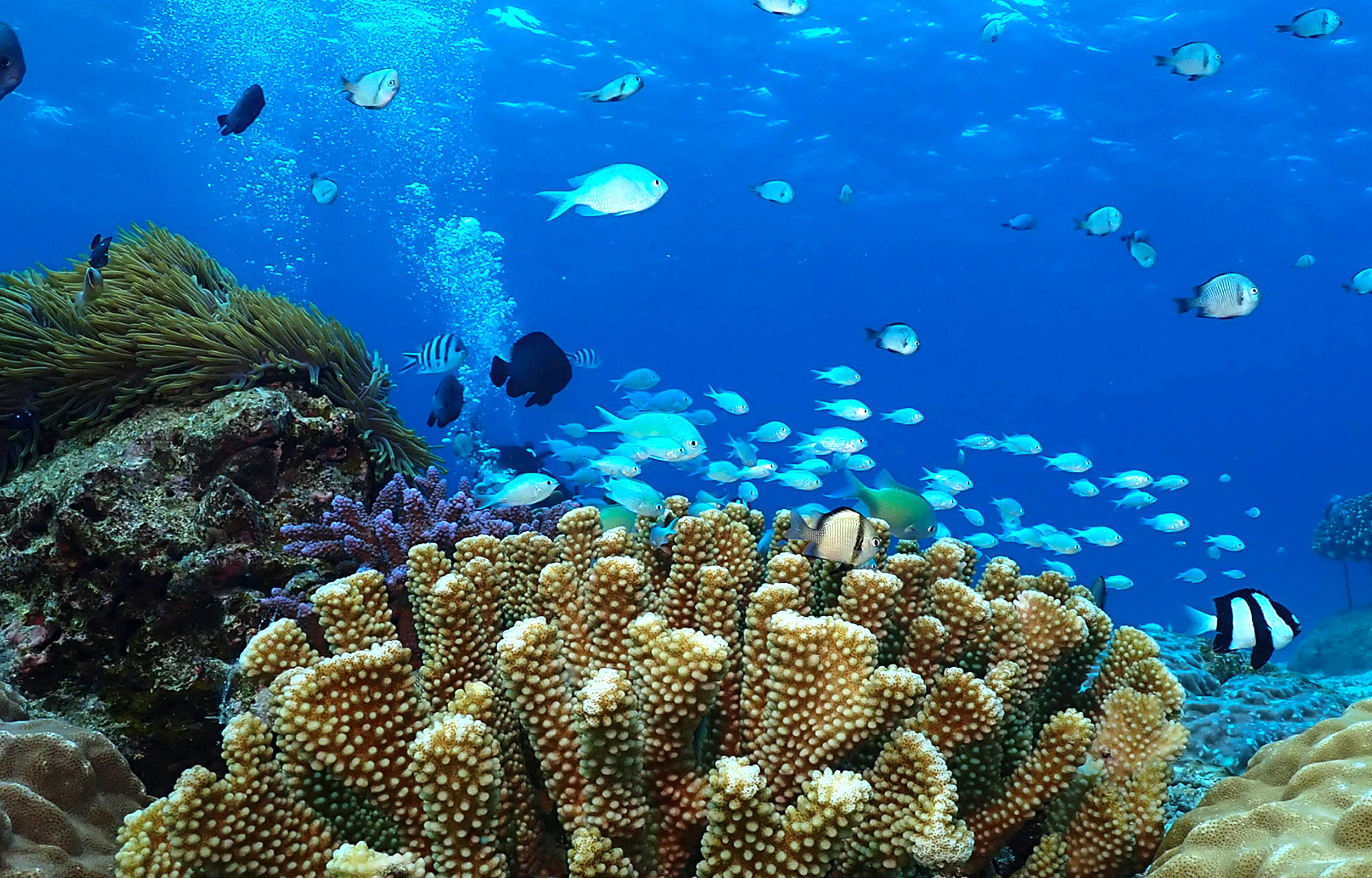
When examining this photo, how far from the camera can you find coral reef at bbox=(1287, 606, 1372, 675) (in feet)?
51.7

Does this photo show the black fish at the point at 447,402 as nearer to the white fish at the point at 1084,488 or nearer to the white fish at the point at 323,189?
the white fish at the point at 323,189

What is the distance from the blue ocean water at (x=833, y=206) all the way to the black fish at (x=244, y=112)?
372 inches

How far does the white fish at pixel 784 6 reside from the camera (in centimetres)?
796

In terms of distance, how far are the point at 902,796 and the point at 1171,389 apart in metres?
74.5

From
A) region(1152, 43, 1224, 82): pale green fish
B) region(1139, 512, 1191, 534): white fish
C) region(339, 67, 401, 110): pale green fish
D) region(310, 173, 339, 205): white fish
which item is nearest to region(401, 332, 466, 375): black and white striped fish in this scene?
region(339, 67, 401, 110): pale green fish

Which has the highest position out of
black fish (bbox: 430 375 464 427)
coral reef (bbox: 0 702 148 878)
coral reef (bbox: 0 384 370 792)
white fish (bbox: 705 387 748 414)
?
white fish (bbox: 705 387 748 414)

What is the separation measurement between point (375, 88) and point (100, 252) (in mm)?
3547

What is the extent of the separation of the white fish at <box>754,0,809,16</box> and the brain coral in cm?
792

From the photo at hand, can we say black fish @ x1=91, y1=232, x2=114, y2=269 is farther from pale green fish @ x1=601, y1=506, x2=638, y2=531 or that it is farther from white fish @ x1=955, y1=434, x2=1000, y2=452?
white fish @ x1=955, y1=434, x2=1000, y2=452

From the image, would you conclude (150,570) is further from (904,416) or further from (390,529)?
(904,416)

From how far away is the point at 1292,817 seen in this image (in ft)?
6.35

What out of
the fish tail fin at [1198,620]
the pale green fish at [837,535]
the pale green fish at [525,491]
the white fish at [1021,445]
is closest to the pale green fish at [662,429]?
the pale green fish at [525,491]

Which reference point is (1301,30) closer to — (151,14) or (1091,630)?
(1091,630)

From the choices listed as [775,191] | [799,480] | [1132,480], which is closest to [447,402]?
[799,480]
